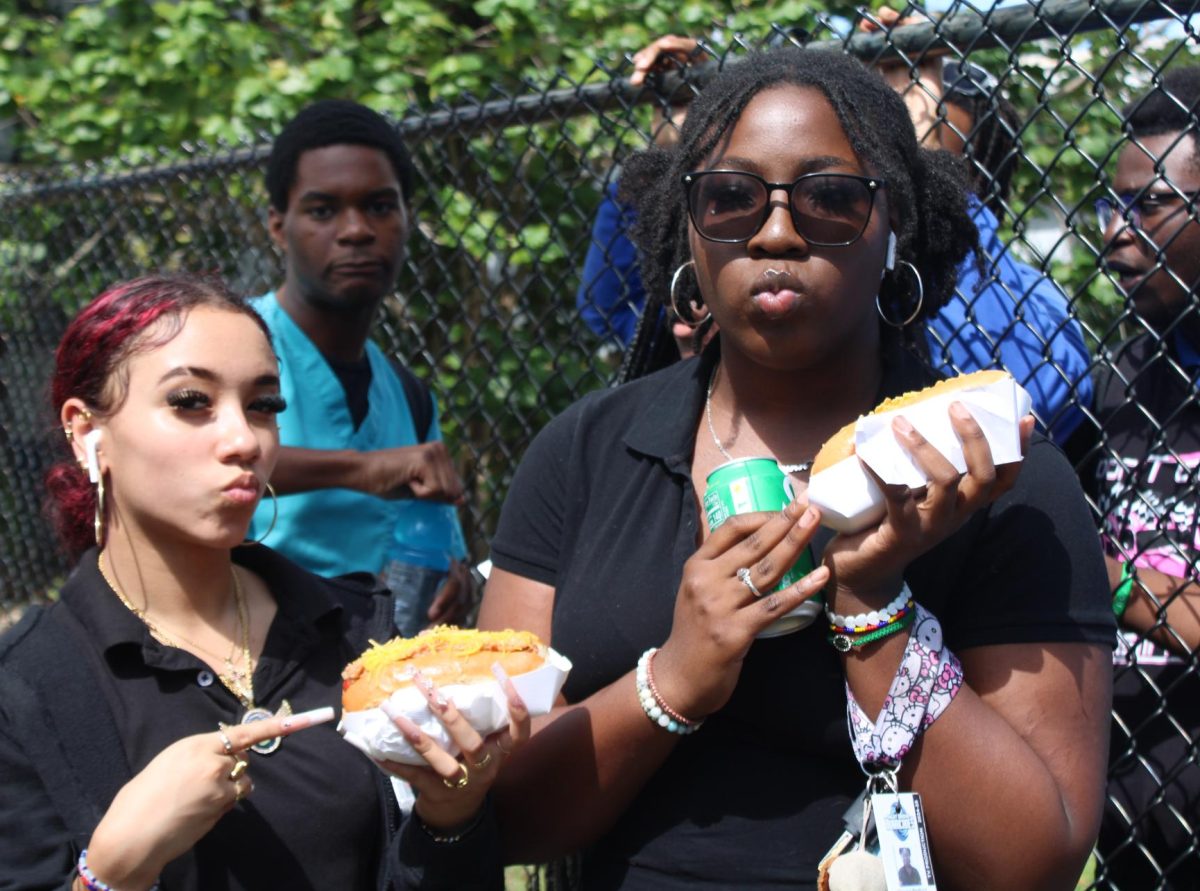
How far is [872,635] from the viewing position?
1761mm

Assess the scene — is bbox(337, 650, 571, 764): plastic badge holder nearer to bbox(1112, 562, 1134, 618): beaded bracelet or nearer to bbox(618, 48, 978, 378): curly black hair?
bbox(618, 48, 978, 378): curly black hair

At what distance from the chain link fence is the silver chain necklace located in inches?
26.3

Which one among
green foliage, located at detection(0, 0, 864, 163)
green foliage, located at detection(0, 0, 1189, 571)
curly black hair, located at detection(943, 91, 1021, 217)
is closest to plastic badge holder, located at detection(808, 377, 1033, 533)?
curly black hair, located at detection(943, 91, 1021, 217)

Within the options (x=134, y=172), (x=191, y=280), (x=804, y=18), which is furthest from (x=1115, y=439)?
(x=134, y=172)

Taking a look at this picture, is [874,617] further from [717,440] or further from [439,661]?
[439,661]

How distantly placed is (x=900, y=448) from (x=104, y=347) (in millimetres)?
1365

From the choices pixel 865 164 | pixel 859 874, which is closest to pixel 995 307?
pixel 865 164

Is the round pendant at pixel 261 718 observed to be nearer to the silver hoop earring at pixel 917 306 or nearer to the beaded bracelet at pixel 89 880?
the beaded bracelet at pixel 89 880

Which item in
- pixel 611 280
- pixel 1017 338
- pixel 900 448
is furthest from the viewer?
pixel 611 280

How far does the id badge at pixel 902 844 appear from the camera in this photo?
5.76 feet

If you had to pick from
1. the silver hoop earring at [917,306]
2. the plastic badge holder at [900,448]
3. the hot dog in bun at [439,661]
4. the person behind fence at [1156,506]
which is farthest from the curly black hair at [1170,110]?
the hot dog in bun at [439,661]

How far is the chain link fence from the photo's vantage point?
8.76 ft

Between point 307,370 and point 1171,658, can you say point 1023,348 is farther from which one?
point 307,370

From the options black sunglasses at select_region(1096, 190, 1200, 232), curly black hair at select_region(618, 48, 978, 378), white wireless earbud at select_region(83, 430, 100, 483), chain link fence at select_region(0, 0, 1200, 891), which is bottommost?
chain link fence at select_region(0, 0, 1200, 891)
